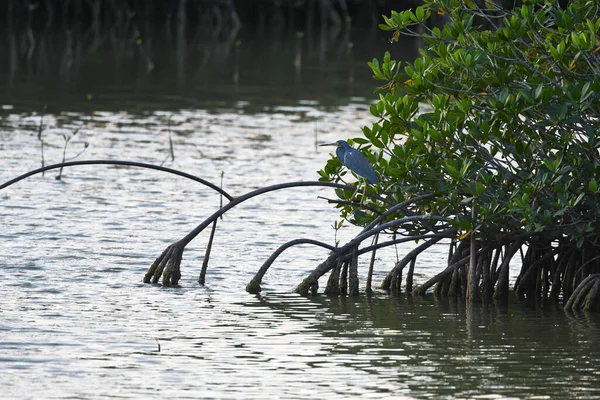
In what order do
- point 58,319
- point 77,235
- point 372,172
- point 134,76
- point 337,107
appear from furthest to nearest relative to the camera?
point 134,76 → point 337,107 → point 77,235 → point 372,172 → point 58,319

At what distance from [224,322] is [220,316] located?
208 mm

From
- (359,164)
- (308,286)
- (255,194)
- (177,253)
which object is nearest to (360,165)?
(359,164)

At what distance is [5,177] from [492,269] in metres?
7.38

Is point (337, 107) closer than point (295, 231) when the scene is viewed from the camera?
No

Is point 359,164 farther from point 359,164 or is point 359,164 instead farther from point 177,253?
point 177,253

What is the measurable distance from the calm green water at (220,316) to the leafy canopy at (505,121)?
2.61 feet

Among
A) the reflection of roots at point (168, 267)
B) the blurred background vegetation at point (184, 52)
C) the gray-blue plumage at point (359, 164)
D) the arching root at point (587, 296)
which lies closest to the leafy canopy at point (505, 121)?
the gray-blue plumage at point (359, 164)

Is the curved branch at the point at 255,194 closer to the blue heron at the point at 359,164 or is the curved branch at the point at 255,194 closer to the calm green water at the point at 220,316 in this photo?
the blue heron at the point at 359,164

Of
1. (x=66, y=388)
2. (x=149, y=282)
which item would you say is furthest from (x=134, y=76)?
(x=66, y=388)

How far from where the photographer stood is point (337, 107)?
2355cm

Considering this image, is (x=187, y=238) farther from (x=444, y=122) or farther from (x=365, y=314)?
(x=444, y=122)

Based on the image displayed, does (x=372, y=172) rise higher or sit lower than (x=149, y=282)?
higher

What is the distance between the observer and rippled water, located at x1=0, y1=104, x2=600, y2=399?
7039 mm

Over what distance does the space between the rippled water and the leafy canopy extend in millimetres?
797
